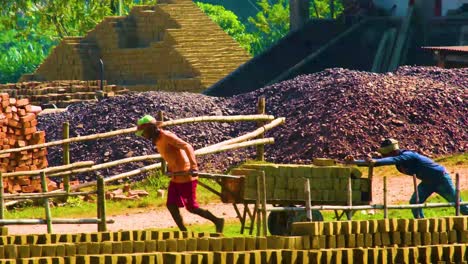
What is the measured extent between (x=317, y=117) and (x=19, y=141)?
6.99m

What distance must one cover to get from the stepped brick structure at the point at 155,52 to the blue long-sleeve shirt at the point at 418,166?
34.9 m

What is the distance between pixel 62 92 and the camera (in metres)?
50.4

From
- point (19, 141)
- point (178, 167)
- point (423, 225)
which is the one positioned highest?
point (178, 167)

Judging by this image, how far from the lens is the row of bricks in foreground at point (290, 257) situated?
45.6 ft

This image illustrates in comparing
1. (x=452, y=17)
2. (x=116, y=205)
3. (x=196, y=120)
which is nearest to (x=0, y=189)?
(x=116, y=205)

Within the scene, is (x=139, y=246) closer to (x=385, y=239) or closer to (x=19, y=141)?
(x=385, y=239)

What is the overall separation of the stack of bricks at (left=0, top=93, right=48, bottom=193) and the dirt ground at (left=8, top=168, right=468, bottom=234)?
2.35 meters

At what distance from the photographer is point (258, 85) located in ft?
147

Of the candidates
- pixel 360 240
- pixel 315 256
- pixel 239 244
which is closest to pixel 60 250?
pixel 239 244

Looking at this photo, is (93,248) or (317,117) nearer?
(93,248)

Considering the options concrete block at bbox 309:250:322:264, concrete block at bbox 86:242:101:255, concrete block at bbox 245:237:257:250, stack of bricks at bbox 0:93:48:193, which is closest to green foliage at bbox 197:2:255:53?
stack of bricks at bbox 0:93:48:193

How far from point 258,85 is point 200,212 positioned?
2744 cm

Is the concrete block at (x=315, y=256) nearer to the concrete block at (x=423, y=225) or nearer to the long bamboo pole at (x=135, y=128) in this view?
the concrete block at (x=423, y=225)

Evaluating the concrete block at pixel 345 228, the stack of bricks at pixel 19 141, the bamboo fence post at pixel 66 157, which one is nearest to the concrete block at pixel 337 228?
the concrete block at pixel 345 228
